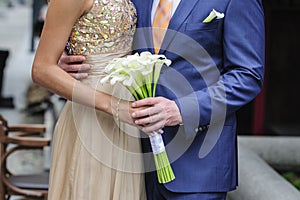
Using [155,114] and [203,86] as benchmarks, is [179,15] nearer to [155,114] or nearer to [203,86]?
[203,86]

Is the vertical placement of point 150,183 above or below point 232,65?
below

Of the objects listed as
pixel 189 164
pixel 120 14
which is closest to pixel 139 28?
pixel 120 14

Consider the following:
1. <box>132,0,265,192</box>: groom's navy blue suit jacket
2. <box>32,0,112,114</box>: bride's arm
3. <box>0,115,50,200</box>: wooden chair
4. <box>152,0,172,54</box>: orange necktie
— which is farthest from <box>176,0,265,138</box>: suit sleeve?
<box>0,115,50,200</box>: wooden chair

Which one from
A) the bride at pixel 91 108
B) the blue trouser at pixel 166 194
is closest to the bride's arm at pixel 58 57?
the bride at pixel 91 108

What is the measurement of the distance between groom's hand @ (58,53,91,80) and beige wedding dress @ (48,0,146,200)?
2cm

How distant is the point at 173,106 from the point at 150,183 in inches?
17.5

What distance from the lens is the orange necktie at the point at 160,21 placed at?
269cm

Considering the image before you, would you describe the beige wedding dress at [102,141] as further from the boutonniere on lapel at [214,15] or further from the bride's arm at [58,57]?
the boutonniere on lapel at [214,15]

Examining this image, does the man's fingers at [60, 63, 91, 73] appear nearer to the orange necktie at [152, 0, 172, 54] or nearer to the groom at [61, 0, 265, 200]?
the groom at [61, 0, 265, 200]

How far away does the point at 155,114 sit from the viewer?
8.25 feet

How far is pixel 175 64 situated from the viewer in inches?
106

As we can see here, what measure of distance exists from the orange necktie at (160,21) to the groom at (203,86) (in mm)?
16

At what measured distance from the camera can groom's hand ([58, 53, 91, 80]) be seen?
9.07 feet

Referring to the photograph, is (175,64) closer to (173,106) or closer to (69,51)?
(173,106)
